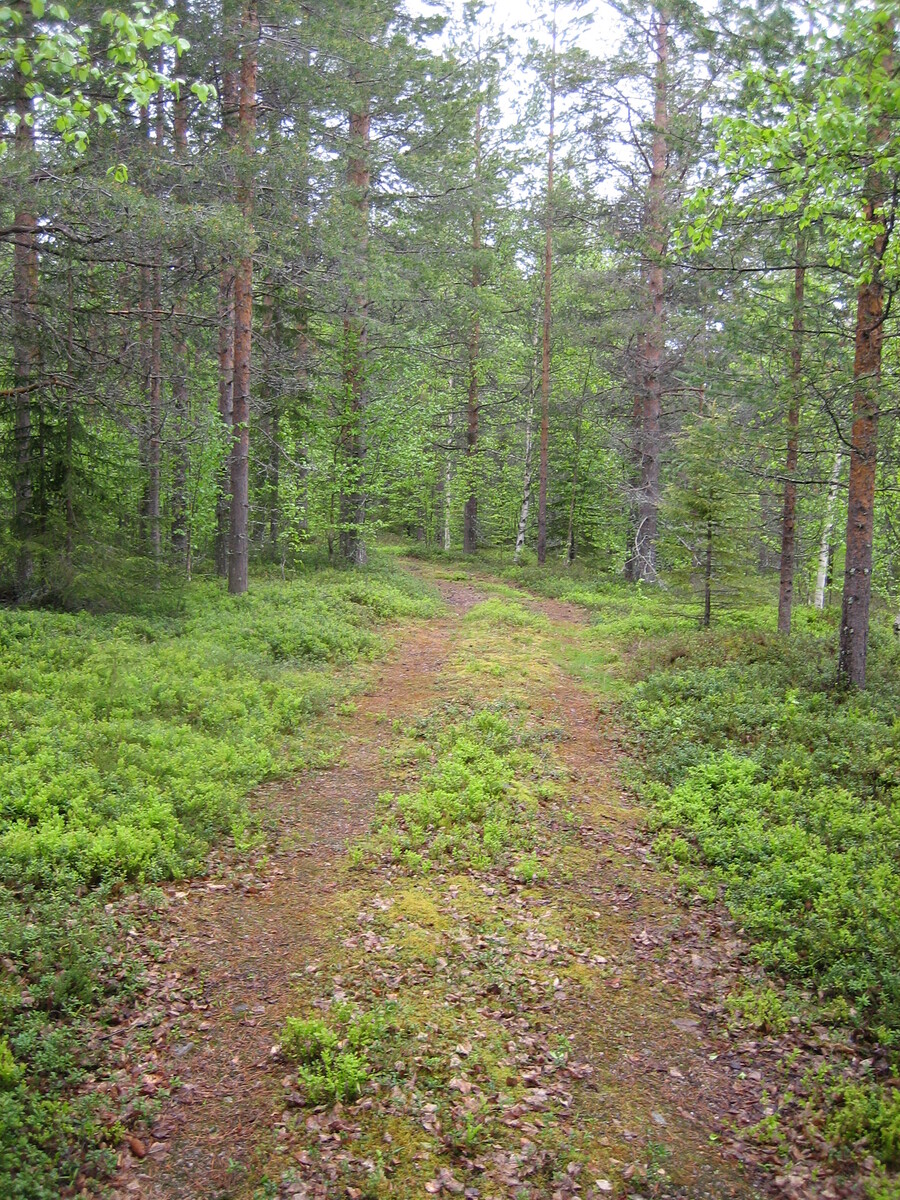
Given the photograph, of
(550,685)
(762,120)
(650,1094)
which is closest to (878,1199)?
(650,1094)

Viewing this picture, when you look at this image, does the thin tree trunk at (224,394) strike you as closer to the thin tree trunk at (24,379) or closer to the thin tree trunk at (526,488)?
the thin tree trunk at (24,379)

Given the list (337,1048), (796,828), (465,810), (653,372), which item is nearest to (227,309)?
(653,372)

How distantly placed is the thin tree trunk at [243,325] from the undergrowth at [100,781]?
1.28 meters

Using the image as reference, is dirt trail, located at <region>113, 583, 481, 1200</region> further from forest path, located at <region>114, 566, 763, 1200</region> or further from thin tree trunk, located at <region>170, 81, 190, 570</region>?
thin tree trunk, located at <region>170, 81, 190, 570</region>

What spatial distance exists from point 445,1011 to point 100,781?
165 inches

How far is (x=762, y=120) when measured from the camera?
10773 mm

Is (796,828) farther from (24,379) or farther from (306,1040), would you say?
(24,379)

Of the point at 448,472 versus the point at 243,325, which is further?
the point at 448,472

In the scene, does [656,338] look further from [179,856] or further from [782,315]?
[179,856]

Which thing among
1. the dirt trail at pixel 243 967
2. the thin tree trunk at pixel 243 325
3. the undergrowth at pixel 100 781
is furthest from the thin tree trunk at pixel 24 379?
the dirt trail at pixel 243 967

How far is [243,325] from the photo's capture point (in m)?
15.3

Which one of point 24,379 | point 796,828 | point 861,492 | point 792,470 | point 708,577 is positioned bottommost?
point 796,828

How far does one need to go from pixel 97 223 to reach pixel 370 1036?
1047 centimetres

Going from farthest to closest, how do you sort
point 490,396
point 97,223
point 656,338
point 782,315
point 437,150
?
point 490,396 → point 656,338 → point 437,150 → point 782,315 → point 97,223
